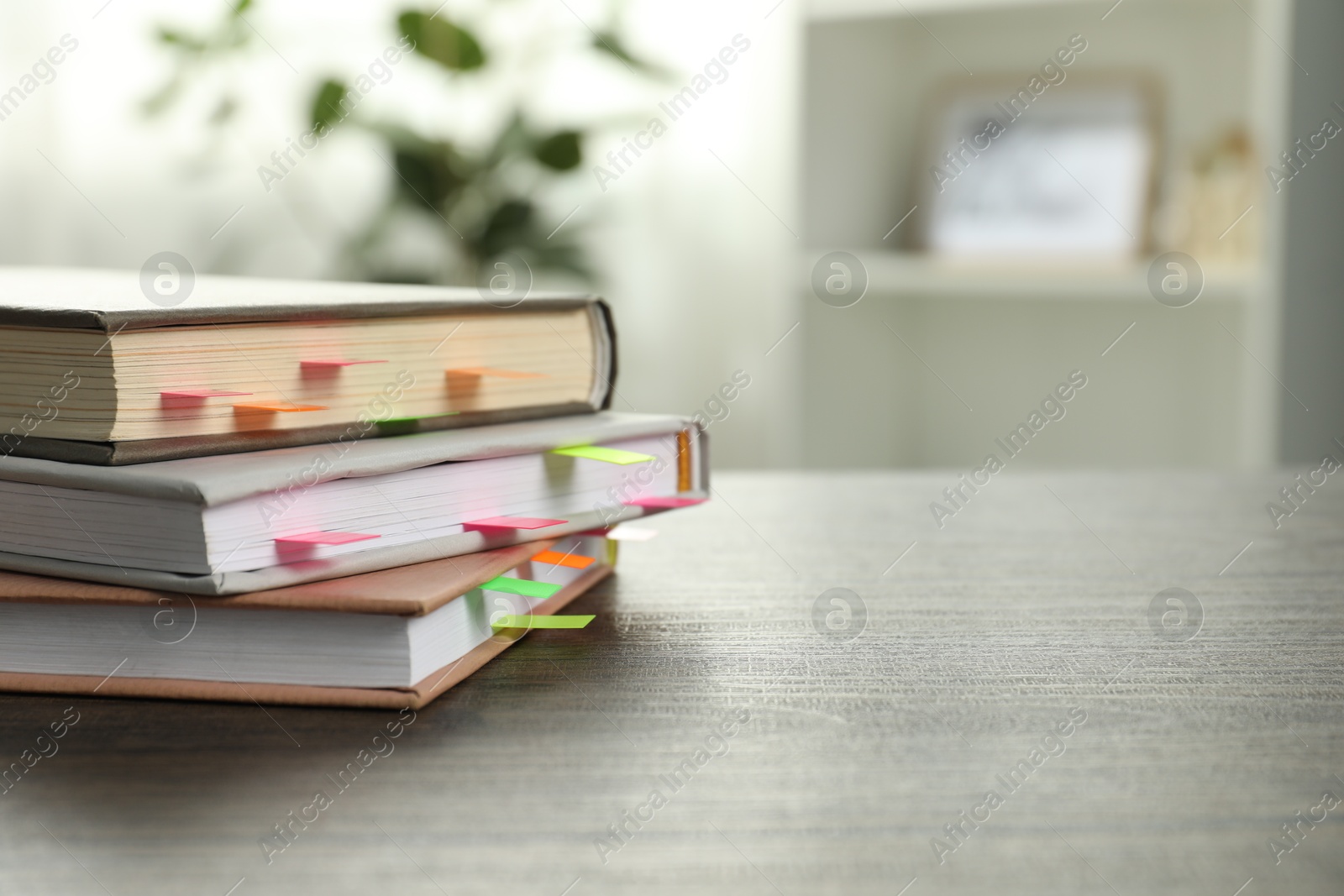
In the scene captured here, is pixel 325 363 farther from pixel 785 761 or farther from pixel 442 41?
pixel 442 41

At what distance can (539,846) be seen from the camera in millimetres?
320

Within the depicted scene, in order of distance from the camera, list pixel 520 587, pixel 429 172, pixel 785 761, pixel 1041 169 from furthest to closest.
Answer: pixel 1041 169, pixel 429 172, pixel 520 587, pixel 785 761

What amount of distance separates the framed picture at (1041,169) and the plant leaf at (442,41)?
2.97 ft

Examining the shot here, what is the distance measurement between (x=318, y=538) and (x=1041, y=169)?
1925 millimetres

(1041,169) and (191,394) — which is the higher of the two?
(1041,169)

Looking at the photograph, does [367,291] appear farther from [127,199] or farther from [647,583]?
[127,199]

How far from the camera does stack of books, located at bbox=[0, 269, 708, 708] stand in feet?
1.39

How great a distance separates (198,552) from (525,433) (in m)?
0.17

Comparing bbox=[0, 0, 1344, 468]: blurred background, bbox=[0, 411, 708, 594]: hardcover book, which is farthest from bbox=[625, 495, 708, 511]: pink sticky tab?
bbox=[0, 0, 1344, 468]: blurred background

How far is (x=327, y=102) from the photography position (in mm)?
1845

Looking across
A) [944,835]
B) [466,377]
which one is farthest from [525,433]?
[944,835]

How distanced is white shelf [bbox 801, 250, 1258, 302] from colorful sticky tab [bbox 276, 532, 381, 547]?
171 centimetres

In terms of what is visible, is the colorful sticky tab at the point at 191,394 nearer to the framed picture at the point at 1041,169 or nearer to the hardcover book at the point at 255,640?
the hardcover book at the point at 255,640

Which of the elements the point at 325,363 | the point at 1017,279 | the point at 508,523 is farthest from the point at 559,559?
the point at 1017,279
